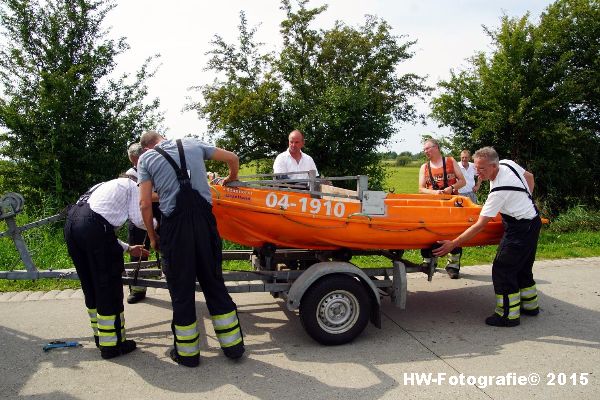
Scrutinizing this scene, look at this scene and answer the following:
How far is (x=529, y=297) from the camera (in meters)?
5.48

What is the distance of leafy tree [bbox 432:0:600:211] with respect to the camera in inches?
474

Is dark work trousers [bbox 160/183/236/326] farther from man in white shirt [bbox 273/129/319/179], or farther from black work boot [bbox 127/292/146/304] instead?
man in white shirt [bbox 273/129/319/179]

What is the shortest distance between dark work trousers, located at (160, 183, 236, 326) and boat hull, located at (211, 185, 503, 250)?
1.65 ft

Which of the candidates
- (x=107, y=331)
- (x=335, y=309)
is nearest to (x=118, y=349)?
(x=107, y=331)

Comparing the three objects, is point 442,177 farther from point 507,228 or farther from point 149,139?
point 149,139

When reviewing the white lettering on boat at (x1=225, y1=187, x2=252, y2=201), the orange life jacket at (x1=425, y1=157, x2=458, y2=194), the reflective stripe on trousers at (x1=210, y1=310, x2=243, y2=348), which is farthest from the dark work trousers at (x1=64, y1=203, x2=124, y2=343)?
the orange life jacket at (x1=425, y1=157, x2=458, y2=194)

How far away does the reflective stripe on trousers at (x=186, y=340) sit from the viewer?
13.9 ft

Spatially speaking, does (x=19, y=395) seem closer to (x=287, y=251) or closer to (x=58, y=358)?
(x=58, y=358)

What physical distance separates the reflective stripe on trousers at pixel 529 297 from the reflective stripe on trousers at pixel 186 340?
11.6 feet

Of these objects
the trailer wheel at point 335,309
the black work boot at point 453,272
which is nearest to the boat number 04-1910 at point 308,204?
the trailer wheel at point 335,309

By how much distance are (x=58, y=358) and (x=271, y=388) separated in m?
1.94

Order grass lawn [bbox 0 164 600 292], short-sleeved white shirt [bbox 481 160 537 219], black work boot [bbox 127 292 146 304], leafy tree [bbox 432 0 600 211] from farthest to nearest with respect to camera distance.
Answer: leafy tree [bbox 432 0 600 211], grass lawn [bbox 0 164 600 292], black work boot [bbox 127 292 146 304], short-sleeved white shirt [bbox 481 160 537 219]

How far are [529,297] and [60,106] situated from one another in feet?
28.7

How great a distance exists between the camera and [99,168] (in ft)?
34.1
